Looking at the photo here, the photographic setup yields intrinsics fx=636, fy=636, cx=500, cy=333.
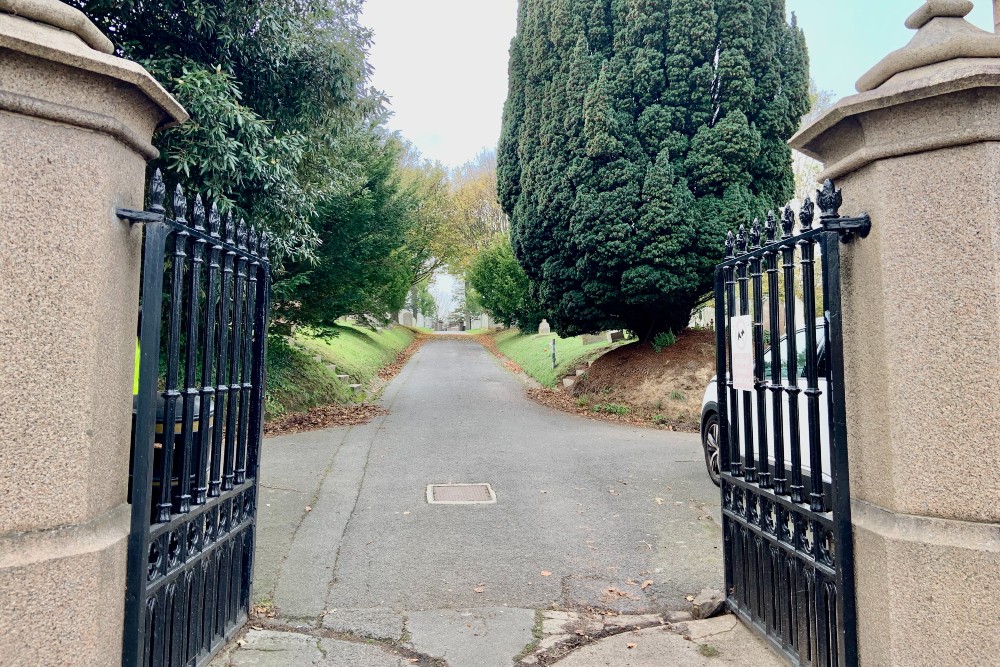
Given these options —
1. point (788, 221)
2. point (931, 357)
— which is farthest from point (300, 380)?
point (931, 357)

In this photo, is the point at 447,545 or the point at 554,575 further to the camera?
the point at 447,545

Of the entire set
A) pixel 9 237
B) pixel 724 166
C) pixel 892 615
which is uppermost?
pixel 724 166

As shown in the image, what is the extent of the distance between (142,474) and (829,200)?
3.19 m

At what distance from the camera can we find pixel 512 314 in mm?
32625

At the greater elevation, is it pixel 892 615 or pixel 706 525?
pixel 892 615

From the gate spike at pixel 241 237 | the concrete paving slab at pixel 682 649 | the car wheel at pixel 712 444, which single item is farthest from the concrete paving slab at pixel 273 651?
the car wheel at pixel 712 444

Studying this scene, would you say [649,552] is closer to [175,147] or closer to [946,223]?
[946,223]

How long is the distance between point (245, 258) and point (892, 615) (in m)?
3.59

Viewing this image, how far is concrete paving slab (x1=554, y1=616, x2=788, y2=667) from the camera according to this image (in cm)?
337

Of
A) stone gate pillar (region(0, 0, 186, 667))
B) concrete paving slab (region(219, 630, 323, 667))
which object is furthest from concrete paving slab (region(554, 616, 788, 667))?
stone gate pillar (region(0, 0, 186, 667))

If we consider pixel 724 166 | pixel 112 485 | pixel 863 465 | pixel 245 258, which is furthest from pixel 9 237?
pixel 724 166

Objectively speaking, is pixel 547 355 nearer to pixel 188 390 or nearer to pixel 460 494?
pixel 460 494

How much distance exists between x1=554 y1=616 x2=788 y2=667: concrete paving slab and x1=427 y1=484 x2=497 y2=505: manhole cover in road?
9.86 ft

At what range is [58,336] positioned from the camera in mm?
2367
